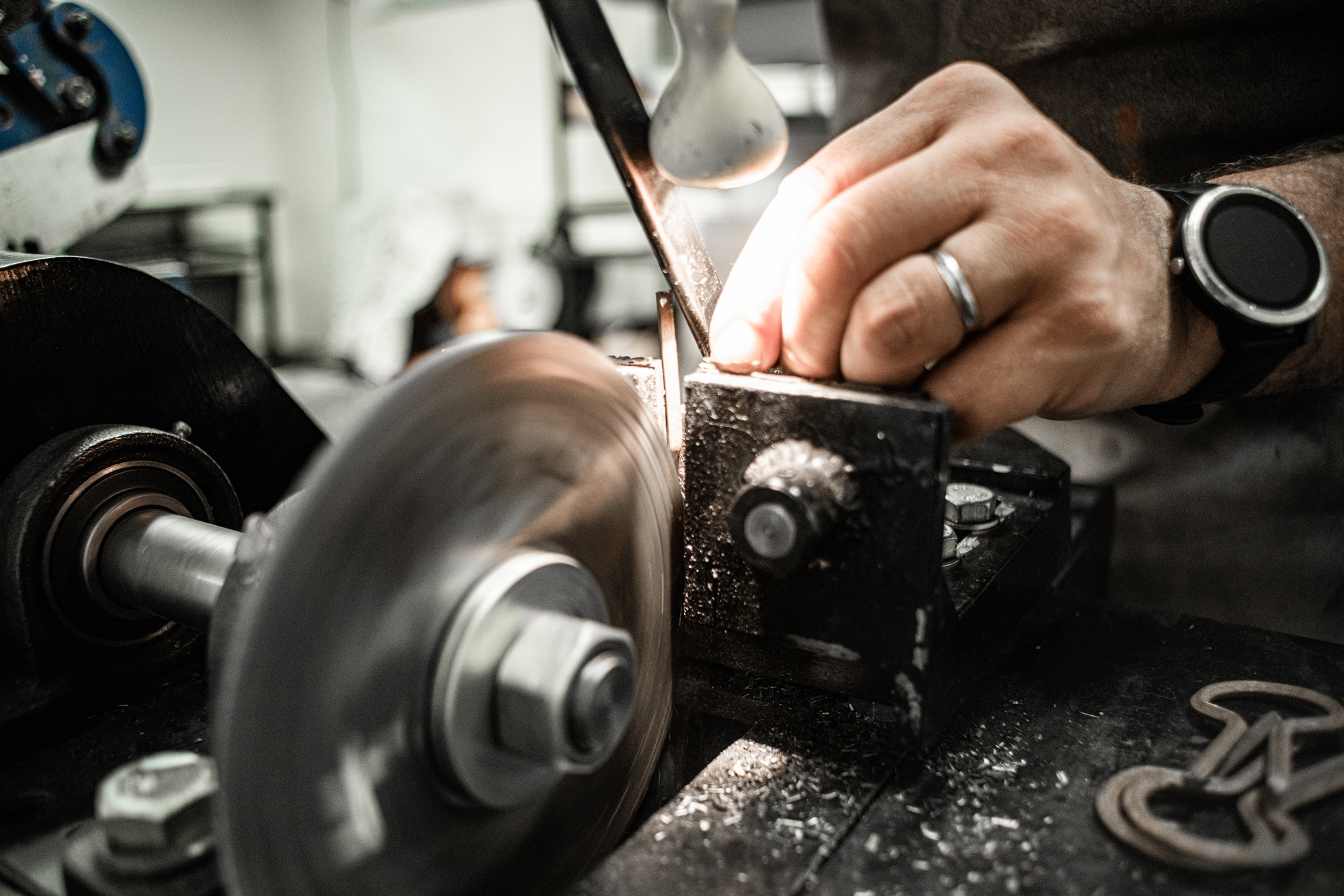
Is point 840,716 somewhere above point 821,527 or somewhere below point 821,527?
below

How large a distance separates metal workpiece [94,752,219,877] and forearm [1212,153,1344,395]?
1159mm

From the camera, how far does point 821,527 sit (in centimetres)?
68

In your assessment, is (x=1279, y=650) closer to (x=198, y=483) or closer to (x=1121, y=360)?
(x=1121, y=360)

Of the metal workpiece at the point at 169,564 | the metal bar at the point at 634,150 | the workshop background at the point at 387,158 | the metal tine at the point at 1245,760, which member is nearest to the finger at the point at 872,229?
the metal bar at the point at 634,150

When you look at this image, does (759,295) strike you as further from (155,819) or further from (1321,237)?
(1321,237)

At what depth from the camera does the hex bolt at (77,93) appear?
1.31m

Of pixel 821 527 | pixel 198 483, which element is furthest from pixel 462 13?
pixel 821 527

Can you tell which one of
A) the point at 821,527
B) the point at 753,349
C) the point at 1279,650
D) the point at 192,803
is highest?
the point at 753,349

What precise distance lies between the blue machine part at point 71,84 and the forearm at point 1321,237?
1561 millimetres

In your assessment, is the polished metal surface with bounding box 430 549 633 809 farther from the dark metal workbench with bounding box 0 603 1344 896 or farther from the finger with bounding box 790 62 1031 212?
the finger with bounding box 790 62 1031 212

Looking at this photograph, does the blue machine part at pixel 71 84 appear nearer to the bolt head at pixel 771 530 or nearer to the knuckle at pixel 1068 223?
the bolt head at pixel 771 530

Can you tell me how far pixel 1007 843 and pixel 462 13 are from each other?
616 centimetres

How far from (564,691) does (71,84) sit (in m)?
1.32

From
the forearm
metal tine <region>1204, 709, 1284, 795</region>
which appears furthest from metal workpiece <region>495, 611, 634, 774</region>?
the forearm
